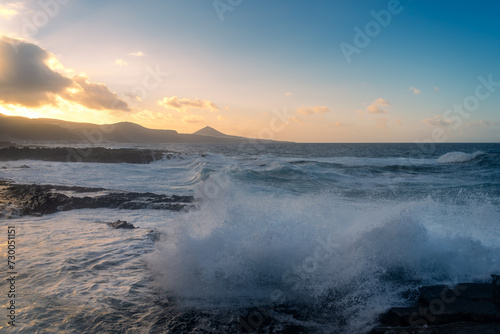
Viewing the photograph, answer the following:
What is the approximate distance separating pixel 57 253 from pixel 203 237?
295 centimetres

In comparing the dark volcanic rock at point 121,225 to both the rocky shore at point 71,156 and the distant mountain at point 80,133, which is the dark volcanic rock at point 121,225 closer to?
the rocky shore at point 71,156

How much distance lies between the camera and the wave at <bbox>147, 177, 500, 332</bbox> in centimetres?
414

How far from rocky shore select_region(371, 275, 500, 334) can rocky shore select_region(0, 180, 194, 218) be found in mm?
8006

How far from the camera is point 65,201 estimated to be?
1020 centimetres

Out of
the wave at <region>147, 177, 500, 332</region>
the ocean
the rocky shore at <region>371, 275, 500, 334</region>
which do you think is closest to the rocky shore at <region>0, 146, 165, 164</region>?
the ocean

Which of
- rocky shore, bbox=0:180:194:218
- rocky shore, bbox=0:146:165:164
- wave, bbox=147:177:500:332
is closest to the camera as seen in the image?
wave, bbox=147:177:500:332

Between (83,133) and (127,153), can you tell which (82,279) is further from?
(83,133)

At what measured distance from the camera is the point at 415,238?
509cm

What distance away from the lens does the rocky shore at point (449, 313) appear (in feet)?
10.6

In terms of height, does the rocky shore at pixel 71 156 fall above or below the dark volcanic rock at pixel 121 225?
above

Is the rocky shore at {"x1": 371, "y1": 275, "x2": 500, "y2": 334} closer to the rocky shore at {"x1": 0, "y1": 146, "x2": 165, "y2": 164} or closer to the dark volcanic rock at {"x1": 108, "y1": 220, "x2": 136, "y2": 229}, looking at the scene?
the dark volcanic rock at {"x1": 108, "y1": 220, "x2": 136, "y2": 229}

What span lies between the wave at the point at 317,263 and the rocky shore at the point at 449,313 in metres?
0.29

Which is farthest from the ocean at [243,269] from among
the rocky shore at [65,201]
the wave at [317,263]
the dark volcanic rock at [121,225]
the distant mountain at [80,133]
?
the distant mountain at [80,133]

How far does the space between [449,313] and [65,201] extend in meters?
11.3
